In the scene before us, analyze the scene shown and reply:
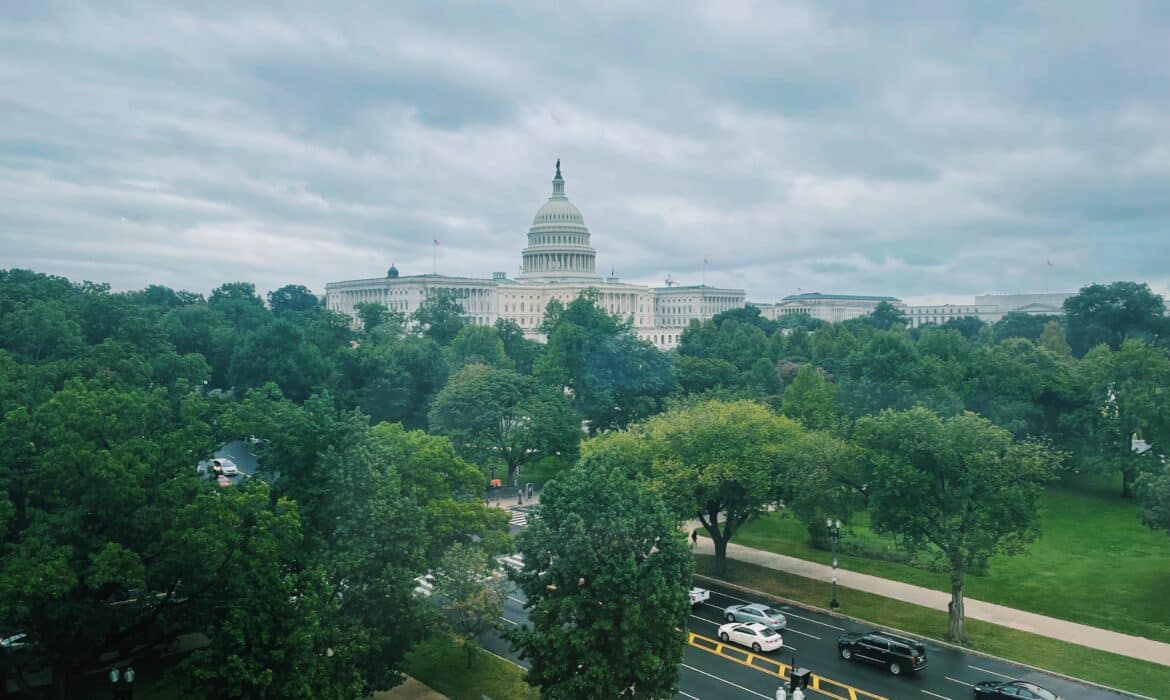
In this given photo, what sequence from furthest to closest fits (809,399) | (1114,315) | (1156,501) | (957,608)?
(1114,315) → (809,399) → (1156,501) → (957,608)

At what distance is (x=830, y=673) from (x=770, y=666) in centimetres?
223

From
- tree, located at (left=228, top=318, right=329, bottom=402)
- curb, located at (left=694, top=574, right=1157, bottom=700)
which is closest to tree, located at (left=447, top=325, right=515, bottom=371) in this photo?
tree, located at (left=228, top=318, right=329, bottom=402)

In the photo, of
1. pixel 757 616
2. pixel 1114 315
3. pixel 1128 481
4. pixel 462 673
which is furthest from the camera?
pixel 1114 315

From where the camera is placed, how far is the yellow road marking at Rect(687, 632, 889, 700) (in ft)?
97.0

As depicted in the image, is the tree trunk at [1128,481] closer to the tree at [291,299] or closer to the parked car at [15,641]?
the parked car at [15,641]

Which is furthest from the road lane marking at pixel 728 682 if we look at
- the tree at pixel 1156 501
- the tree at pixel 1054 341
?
the tree at pixel 1054 341

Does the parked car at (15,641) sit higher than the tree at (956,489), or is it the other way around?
the tree at (956,489)

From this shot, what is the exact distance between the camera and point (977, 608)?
38.6 meters

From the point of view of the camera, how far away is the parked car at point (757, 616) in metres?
35.5

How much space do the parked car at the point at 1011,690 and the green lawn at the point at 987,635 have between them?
3461 mm

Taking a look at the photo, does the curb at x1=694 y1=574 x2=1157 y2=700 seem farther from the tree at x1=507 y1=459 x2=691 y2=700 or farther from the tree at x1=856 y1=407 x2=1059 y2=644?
the tree at x1=507 y1=459 x2=691 y2=700

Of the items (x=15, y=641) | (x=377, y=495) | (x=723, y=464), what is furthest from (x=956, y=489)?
(x=15, y=641)

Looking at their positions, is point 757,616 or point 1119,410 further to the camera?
point 1119,410

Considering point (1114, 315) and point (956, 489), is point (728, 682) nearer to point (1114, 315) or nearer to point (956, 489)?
point (956, 489)
